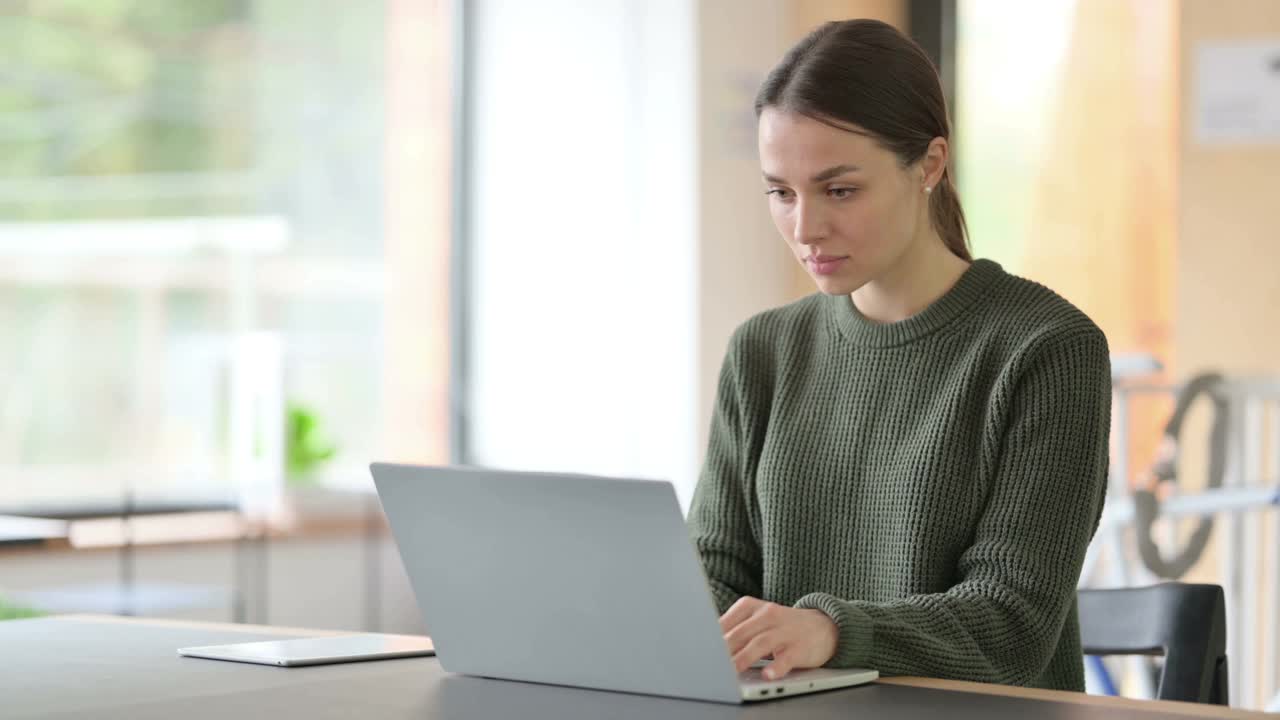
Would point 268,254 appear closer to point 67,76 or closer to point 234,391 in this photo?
point 234,391

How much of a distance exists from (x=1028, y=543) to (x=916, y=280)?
0.30 m

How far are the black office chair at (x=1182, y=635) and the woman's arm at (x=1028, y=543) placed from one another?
0.28 ft

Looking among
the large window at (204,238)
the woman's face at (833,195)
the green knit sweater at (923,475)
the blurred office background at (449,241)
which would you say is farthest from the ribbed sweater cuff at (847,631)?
the large window at (204,238)

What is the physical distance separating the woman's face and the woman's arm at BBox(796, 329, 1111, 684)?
0.18m

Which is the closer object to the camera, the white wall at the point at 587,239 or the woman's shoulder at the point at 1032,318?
the woman's shoulder at the point at 1032,318

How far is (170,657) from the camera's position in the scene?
4.36ft

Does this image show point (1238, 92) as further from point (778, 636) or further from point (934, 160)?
point (778, 636)

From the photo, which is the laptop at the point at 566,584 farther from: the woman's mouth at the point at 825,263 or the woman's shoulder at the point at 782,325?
the woman's shoulder at the point at 782,325

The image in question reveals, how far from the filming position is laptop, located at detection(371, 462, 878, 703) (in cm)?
107

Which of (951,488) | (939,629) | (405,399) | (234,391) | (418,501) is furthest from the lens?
(405,399)

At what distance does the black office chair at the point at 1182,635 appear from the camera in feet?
4.75

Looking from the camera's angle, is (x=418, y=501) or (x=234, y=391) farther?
(x=234, y=391)

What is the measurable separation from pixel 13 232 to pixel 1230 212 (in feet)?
9.30

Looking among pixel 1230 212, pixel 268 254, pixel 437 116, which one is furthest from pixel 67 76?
pixel 1230 212
